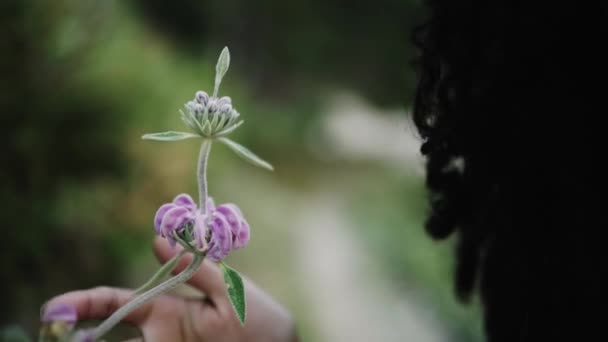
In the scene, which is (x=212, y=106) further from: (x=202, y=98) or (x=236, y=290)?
(x=236, y=290)

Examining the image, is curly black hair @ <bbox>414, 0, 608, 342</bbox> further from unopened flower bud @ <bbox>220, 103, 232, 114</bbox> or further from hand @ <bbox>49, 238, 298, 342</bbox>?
unopened flower bud @ <bbox>220, 103, 232, 114</bbox>

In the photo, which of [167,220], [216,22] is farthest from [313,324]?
[216,22]

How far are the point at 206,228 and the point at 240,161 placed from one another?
158 inches

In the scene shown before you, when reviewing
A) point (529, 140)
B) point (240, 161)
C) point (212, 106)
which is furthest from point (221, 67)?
point (240, 161)

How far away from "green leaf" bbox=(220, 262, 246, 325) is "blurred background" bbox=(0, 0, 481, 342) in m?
0.71

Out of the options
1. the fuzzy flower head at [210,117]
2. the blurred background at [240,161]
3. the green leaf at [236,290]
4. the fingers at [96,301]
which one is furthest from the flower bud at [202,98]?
the blurred background at [240,161]

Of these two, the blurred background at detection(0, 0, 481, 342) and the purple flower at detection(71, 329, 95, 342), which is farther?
the blurred background at detection(0, 0, 481, 342)

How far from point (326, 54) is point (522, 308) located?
6970 mm

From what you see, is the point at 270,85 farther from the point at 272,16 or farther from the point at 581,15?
the point at 581,15

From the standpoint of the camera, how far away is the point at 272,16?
7.43 metres

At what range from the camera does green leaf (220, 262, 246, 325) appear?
53 cm

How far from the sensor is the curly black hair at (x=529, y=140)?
3.08 ft

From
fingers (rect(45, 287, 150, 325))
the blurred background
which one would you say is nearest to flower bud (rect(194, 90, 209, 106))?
fingers (rect(45, 287, 150, 325))

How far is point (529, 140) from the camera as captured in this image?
3.22 feet
